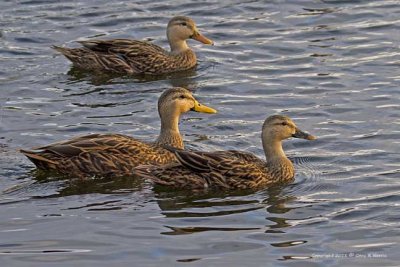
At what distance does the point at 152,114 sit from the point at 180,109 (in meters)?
1.30

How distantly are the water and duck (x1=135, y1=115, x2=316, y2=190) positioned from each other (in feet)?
0.63

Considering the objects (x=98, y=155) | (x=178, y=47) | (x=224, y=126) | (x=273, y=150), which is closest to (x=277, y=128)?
(x=273, y=150)

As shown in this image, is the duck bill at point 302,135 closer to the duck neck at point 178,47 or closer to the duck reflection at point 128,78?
the duck reflection at point 128,78

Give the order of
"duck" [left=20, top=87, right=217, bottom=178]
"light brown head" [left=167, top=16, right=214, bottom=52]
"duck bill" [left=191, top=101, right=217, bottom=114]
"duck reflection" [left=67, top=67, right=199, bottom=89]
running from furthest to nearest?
"light brown head" [left=167, top=16, right=214, bottom=52]
"duck reflection" [left=67, top=67, right=199, bottom=89]
"duck bill" [left=191, top=101, right=217, bottom=114]
"duck" [left=20, top=87, right=217, bottom=178]

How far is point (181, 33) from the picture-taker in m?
20.2

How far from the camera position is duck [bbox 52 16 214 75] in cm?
1966

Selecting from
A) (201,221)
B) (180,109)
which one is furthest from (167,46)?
(201,221)

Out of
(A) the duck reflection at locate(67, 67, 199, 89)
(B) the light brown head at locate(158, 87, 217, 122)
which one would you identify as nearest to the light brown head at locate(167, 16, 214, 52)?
(A) the duck reflection at locate(67, 67, 199, 89)

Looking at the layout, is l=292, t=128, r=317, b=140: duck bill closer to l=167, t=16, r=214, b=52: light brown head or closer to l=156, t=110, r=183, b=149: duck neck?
l=156, t=110, r=183, b=149: duck neck

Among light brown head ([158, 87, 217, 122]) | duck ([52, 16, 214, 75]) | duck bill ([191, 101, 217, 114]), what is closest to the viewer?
light brown head ([158, 87, 217, 122])

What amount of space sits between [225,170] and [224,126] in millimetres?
2133

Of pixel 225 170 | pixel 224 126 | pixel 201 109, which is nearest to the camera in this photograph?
pixel 225 170

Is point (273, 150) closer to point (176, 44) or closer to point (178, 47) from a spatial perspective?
point (178, 47)

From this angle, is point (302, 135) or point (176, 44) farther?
point (176, 44)
